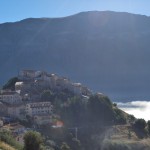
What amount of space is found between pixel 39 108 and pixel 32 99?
4981 millimetres

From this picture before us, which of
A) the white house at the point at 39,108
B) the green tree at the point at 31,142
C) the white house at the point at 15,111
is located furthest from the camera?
the white house at the point at 39,108

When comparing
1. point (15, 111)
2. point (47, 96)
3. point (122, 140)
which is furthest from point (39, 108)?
point (122, 140)

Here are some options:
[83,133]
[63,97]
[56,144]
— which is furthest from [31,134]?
[63,97]

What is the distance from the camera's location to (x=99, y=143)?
4947cm

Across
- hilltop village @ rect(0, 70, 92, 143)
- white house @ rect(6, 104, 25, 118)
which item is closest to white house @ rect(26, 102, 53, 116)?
hilltop village @ rect(0, 70, 92, 143)

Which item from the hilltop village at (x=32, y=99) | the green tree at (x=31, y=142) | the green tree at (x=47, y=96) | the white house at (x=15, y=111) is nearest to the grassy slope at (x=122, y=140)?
the hilltop village at (x=32, y=99)

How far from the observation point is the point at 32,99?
6025 centimetres

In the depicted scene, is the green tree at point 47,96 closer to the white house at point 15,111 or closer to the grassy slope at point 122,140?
the white house at point 15,111

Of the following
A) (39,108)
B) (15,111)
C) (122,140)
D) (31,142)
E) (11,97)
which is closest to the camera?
(31,142)

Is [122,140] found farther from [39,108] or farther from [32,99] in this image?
[32,99]

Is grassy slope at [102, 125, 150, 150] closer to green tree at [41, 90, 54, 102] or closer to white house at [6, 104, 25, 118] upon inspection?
green tree at [41, 90, 54, 102]

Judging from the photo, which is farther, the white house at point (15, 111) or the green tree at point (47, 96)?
the green tree at point (47, 96)

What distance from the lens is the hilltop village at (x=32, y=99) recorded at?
5272 cm

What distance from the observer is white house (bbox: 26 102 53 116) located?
5475cm
